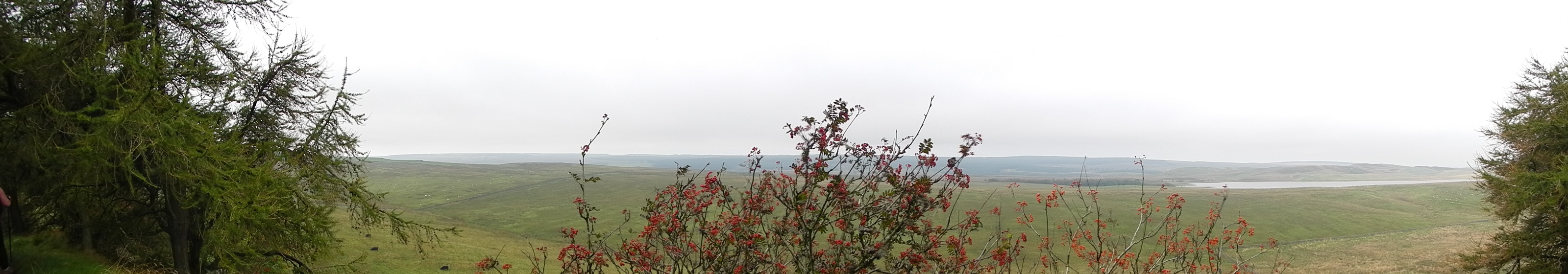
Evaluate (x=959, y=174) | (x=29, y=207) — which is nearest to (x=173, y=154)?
(x=29, y=207)

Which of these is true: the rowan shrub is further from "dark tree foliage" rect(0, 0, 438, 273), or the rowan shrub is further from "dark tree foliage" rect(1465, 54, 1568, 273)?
"dark tree foliage" rect(1465, 54, 1568, 273)

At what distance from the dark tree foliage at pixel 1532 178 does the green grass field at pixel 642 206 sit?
3.94 m

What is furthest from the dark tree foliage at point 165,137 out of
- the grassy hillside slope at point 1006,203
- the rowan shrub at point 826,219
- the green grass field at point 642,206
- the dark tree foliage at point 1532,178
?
the grassy hillside slope at point 1006,203

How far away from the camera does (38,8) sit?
9266 mm

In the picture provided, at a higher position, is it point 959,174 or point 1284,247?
point 959,174

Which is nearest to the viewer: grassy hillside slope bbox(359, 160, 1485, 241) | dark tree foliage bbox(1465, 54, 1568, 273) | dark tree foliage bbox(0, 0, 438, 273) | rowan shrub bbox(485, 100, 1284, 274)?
rowan shrub bbox(485, 100, 1284, 274)

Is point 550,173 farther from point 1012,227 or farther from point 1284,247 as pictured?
point 1284,247

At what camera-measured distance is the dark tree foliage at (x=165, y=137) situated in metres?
8.91

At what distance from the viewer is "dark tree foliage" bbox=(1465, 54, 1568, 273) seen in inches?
606

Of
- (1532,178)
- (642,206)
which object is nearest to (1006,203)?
(642,206)

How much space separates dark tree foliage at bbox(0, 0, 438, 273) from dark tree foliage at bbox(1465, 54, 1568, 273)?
26620 mm

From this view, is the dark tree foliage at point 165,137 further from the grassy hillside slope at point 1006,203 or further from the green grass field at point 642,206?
the grassy hillside slope at point 1006,203

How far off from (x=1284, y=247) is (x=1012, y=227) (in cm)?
2444

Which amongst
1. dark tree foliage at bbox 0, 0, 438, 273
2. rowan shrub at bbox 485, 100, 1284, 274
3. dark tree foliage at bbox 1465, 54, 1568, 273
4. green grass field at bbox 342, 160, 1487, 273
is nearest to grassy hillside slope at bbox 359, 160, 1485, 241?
green grass field at bbox 342, 160, 1487, 273
